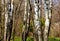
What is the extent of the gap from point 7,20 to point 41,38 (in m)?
4.06

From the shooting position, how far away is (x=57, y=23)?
35.5 metres

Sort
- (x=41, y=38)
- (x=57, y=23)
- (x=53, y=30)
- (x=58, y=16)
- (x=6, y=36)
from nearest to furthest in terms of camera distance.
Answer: (x=41, y=38), (x=6, y=36), (x=53, y=30), (x=57, y=23), (x=58, y=16)

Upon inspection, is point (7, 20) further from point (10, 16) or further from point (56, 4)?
point (56, 4)

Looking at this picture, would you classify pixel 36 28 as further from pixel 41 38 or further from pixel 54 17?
pixel 54 17

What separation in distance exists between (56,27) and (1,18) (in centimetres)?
1163

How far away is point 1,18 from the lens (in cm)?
2378

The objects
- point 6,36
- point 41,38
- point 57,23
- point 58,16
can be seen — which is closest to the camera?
point 41,38

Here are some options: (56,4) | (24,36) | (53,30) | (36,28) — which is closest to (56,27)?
(53,30)

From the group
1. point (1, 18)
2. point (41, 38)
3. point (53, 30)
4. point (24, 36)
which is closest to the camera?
point (41, 38)

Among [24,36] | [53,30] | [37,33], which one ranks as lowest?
[53,30]

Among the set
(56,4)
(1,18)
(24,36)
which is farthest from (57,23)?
(24,36)

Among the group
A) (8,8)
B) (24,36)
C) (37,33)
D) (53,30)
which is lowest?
(53,30)

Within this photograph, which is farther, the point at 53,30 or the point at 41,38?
the point at 53,30

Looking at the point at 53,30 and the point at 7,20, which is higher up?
the point at 7,20
